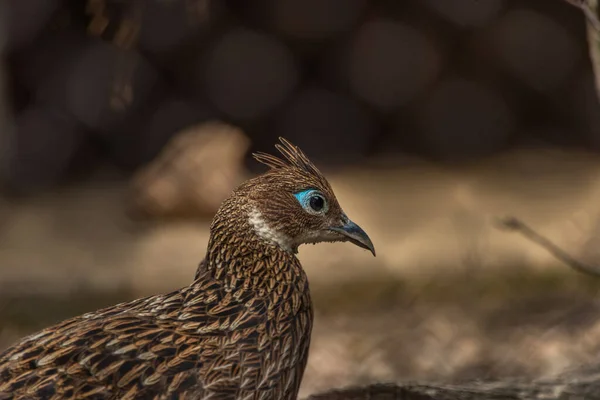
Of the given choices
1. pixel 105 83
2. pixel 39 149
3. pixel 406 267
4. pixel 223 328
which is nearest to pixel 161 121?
pixel 105 83

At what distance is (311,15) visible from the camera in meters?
3.20

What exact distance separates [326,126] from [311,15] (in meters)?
0.31

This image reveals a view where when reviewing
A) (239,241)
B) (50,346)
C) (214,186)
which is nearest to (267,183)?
(239,241)

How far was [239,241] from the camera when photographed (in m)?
1.99

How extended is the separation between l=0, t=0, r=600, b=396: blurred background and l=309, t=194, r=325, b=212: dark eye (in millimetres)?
647

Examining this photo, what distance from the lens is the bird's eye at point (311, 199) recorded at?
2.00 metres

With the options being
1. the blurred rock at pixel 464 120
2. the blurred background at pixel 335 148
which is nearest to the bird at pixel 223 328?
the blurred background at pixel 335 148

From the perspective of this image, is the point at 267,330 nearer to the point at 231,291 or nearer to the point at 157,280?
the point at 231,291

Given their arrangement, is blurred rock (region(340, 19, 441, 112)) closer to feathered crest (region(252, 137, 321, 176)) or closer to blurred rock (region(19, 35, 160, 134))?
blurred rock (region(19, 35, 160, 134))

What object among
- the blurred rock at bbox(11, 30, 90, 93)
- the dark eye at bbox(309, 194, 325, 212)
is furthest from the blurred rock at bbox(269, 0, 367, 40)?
the dark eye at bbox(309, 194, 325, 212)

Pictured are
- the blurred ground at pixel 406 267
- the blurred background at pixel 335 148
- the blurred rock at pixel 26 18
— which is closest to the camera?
the blurred ground at pixel 406 267

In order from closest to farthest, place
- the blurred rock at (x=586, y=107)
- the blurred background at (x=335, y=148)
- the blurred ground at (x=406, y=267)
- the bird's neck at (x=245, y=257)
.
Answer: the bird's neck at (x=245, y=257)
the blurred ground at (x=406, y=267)
the blurred background at (x=335, y=148)
the blurred rock at (x=586, y=107)

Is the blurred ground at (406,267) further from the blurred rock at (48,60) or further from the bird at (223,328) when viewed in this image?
the bird at (223,328)

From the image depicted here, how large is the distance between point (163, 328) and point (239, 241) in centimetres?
24
